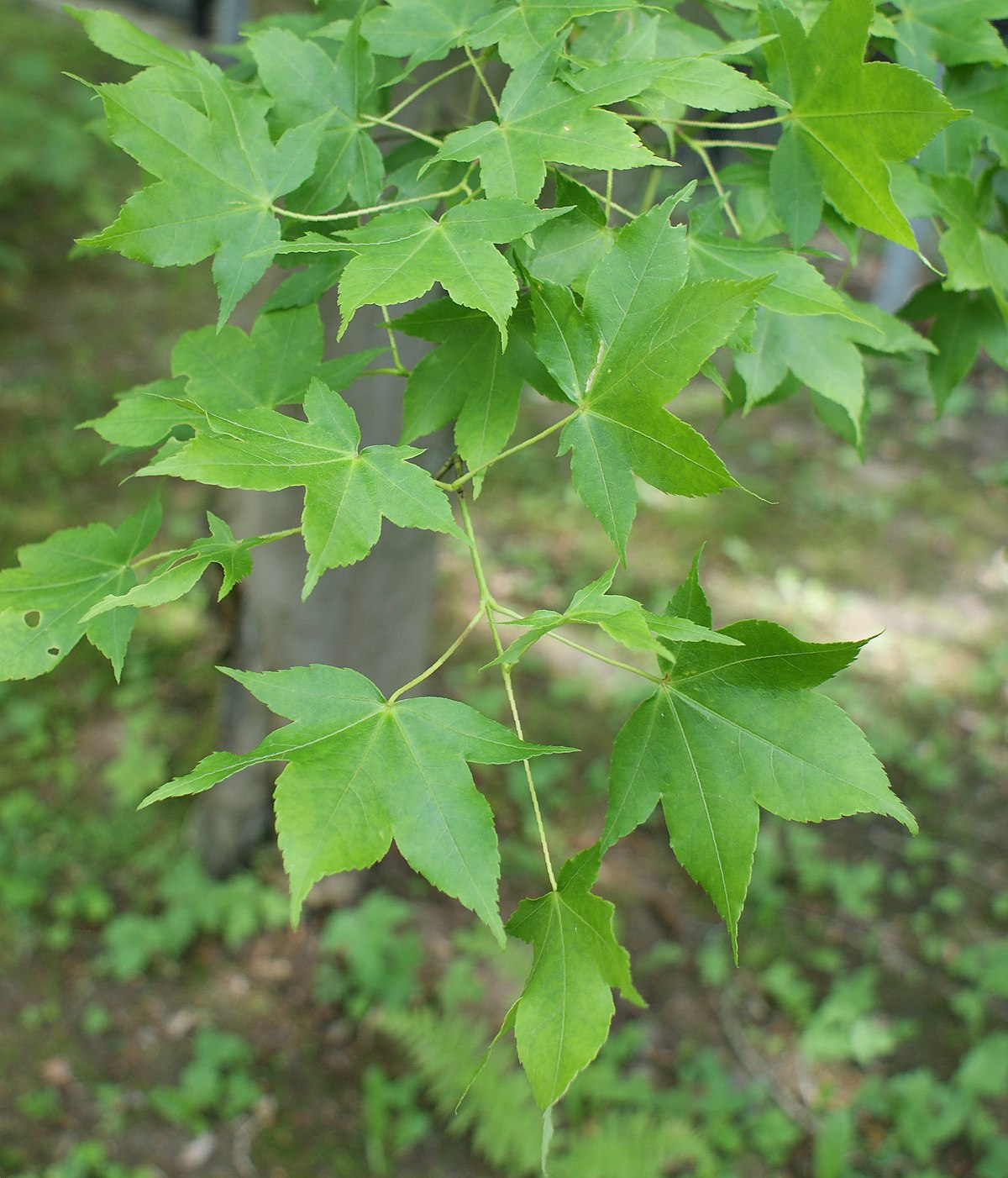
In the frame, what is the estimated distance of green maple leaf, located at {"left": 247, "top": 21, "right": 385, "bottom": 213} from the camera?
43.6 inches

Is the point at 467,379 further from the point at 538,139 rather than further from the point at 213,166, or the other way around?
the point at 213,166

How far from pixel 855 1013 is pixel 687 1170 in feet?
2.30

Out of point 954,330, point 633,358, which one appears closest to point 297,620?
point 954,330

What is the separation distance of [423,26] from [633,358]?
0.50 m

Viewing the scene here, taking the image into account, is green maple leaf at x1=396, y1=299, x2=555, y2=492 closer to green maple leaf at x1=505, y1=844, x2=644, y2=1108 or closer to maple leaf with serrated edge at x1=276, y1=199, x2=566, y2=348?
maple leaf with serrated edge at x1=276, y1=199, x2=566, y2=348

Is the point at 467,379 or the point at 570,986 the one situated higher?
the point at 467,379

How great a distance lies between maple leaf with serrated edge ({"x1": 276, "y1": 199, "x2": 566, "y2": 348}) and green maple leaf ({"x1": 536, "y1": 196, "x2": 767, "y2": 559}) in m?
0.07

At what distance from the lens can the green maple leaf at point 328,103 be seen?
3.64ft

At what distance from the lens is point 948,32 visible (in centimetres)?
124

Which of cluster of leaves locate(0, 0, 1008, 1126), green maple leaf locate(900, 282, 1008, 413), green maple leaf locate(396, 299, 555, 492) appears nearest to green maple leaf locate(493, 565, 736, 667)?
cluster of leaves locate(0, 0, 1008, 1126)

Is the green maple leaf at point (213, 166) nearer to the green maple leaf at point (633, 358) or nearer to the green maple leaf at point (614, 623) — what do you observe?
the green maple leaf at point (633, 358)

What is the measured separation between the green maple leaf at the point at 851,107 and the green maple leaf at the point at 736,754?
450 millimetres

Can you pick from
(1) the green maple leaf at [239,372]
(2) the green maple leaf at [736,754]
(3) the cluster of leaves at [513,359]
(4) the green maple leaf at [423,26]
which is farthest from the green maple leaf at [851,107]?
(1) the green maple leaf at [239,372]

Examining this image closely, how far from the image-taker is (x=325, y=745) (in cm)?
91
